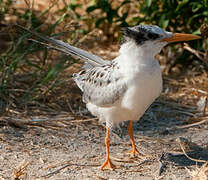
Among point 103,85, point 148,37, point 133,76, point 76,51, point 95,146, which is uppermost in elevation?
point 148,37

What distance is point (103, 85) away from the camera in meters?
4.13

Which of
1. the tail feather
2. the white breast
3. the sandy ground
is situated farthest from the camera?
the tail feather

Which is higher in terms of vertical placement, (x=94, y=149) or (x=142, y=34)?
(x=142, y=34)

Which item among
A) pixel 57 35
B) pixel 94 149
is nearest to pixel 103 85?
pixel 94 149

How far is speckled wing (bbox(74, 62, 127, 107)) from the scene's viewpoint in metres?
3.90

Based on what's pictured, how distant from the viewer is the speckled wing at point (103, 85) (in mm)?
3896

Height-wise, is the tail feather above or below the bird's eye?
below

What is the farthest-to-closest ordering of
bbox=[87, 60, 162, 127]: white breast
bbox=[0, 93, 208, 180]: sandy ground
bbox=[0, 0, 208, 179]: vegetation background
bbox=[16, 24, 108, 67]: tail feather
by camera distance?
bbox=[0, 0, 208, 179]: vegetation background
bbox=[16, 24, 108, 67]: tail feather
bbox=[0, 93, 208, 180]: sandy ground
bbox=[87, 60, 162, 127]: white breast

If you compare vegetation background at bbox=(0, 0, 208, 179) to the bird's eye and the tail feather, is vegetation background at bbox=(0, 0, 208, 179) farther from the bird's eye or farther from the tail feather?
the bird's eye

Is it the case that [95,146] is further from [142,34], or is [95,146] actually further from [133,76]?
[142,34]

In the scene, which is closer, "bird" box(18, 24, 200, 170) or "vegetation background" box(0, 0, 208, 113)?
"bird" box(18, 24, 200, 170)

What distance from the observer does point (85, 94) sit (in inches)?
177

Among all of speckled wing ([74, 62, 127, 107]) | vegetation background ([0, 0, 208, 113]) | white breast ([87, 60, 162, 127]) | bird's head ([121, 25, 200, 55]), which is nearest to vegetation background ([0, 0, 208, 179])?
vegetation background ([0, 0, 208, 113])

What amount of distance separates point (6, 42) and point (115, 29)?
176cm
